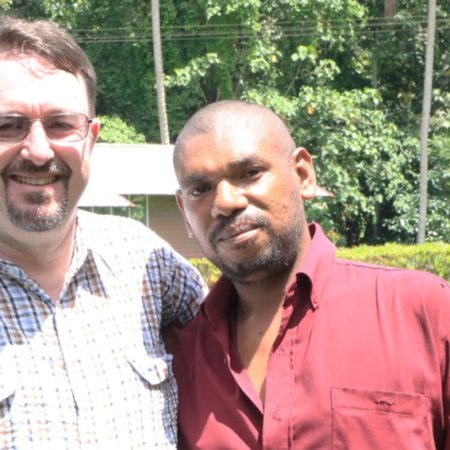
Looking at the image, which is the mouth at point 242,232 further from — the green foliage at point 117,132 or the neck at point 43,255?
the green foliage at point 117,132

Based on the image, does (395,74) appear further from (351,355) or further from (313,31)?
(351,355)

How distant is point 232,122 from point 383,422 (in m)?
1.07

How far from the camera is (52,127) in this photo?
10.1ft

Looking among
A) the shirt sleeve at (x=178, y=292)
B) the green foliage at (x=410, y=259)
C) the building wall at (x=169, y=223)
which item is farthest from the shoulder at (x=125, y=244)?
the building wall at (x=169, y=223)

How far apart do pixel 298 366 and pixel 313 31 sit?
941 inches

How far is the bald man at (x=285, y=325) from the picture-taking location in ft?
8.64

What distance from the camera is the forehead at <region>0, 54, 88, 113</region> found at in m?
3.02

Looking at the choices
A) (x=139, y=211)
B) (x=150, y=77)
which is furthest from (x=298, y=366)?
(x=150, y=77)

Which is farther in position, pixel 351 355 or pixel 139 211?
pixel 139 211

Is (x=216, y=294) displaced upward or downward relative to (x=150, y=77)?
upward

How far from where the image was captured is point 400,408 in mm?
2615

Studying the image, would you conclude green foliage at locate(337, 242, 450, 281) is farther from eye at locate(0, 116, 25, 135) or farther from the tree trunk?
the tree trunk

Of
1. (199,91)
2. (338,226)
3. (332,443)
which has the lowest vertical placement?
(338,226)

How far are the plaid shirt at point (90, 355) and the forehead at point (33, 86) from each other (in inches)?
19.6
